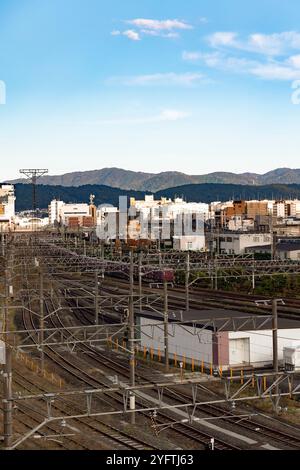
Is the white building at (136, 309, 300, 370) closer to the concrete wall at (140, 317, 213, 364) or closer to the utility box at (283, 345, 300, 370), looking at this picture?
the concrete wall at (140, 317, 213, 364)

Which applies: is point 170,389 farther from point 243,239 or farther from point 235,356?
point 243,239

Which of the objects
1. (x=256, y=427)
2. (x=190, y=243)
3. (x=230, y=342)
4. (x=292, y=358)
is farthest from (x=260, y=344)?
(x=190, y=243)

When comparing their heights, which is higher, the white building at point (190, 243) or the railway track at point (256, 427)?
the white building at point (190, 243)

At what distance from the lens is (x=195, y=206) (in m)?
132

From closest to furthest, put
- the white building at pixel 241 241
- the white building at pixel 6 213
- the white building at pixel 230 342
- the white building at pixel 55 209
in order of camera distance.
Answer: the white building at pixel 230 342 → the white building at pixel 241 241 → the white building at pixel 6 213 → the white building at pixel 55 209

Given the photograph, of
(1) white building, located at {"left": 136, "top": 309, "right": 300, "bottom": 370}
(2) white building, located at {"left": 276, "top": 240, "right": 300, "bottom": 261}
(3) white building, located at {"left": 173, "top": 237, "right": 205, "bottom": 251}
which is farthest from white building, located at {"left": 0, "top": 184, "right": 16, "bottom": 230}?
(1) white building, located at {"left": 136, "top": 309, "right": 300, "bottom": 370}

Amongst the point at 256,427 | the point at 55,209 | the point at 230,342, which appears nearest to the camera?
the point at 256,427

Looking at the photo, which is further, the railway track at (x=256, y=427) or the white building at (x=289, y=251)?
the white building at (x=289, y=251)

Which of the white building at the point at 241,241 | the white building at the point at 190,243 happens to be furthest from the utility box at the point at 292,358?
the white building at the point at 190,243

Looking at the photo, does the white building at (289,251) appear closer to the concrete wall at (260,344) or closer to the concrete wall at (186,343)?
the concrete wall at (186,343)

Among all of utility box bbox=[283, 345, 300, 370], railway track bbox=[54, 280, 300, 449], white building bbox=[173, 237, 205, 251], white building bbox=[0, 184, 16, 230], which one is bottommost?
railway track bbox=[54, 280, 300, 449]

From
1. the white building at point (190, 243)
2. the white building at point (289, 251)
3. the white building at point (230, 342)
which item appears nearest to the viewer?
the white building at point (230, 342)

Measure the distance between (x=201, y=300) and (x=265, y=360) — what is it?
15.2 meters

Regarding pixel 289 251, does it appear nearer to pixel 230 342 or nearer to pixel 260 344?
pixel 260 344
